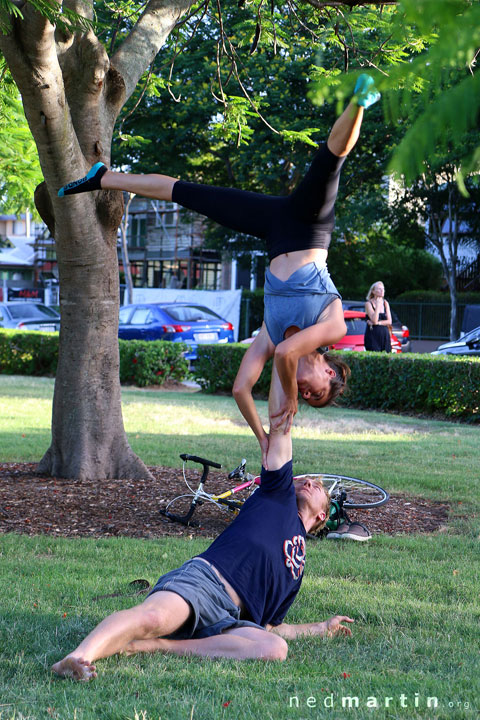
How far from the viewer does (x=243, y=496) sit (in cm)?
746

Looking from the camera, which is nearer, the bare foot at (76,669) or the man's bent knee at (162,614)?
the bare foot at (76,669)

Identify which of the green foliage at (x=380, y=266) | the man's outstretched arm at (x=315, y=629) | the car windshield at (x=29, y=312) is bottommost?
the man's outstretched arm at (x=315, y=629)

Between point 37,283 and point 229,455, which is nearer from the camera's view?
point 229,455

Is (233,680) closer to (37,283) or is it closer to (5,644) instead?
(5,644)

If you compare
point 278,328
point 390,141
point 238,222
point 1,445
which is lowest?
point 1,445

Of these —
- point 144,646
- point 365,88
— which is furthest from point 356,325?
point 365,88

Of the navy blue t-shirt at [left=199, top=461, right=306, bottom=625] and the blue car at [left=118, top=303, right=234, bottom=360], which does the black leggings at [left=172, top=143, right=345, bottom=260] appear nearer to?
the navy blue t-shirt at [left=199, top=461, right=306, bottom=625]

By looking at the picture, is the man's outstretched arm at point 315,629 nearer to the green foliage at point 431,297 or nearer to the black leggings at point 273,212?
the black leggings at point 273,212

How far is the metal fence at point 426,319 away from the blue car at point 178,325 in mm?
14197

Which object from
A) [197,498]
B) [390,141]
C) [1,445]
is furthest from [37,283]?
[197,498]

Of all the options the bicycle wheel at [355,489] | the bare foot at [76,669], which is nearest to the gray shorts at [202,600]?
the bare foot at [76,669]

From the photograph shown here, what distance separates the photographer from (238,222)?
4285 millimetres

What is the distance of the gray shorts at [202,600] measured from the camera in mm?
3607

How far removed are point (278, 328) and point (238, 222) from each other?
0.60 m
